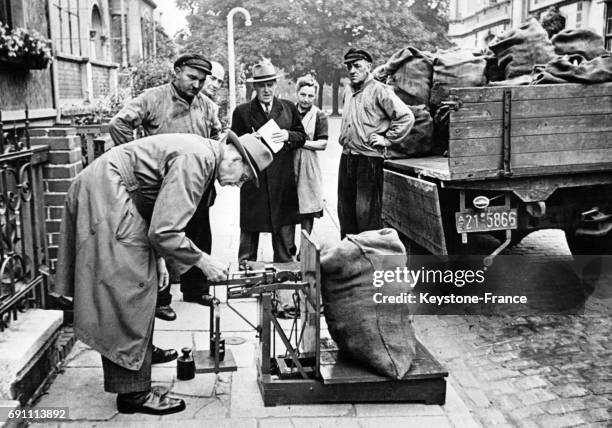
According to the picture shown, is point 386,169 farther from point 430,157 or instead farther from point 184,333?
point 184,333

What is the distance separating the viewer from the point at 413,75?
298 inches

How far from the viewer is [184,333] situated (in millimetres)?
4977

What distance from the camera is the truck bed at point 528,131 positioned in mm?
5480

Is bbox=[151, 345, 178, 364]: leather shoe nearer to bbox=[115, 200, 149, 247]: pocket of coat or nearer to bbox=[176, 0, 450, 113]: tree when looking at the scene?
bbox=[115, 200, 149, 247]: pocket of coat


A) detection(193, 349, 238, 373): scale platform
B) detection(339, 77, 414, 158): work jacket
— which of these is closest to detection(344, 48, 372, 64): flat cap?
detection(339, 77, 414, 158): work jacket

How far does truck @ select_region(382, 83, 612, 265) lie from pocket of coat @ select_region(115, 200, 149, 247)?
2709mm

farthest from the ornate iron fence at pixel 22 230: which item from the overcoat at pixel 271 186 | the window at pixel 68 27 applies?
the window at pixel 68 27

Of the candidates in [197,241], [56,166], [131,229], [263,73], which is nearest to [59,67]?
[263,73]

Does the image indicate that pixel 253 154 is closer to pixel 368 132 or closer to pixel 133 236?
pixel 133 236

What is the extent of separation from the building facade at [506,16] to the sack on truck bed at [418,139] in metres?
3.37

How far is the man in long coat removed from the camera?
3438mm

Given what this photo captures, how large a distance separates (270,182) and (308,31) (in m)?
39.4

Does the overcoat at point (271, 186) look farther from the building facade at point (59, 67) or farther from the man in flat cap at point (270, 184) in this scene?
the building facade at point (59, 67)

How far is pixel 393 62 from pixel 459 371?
3961mm
